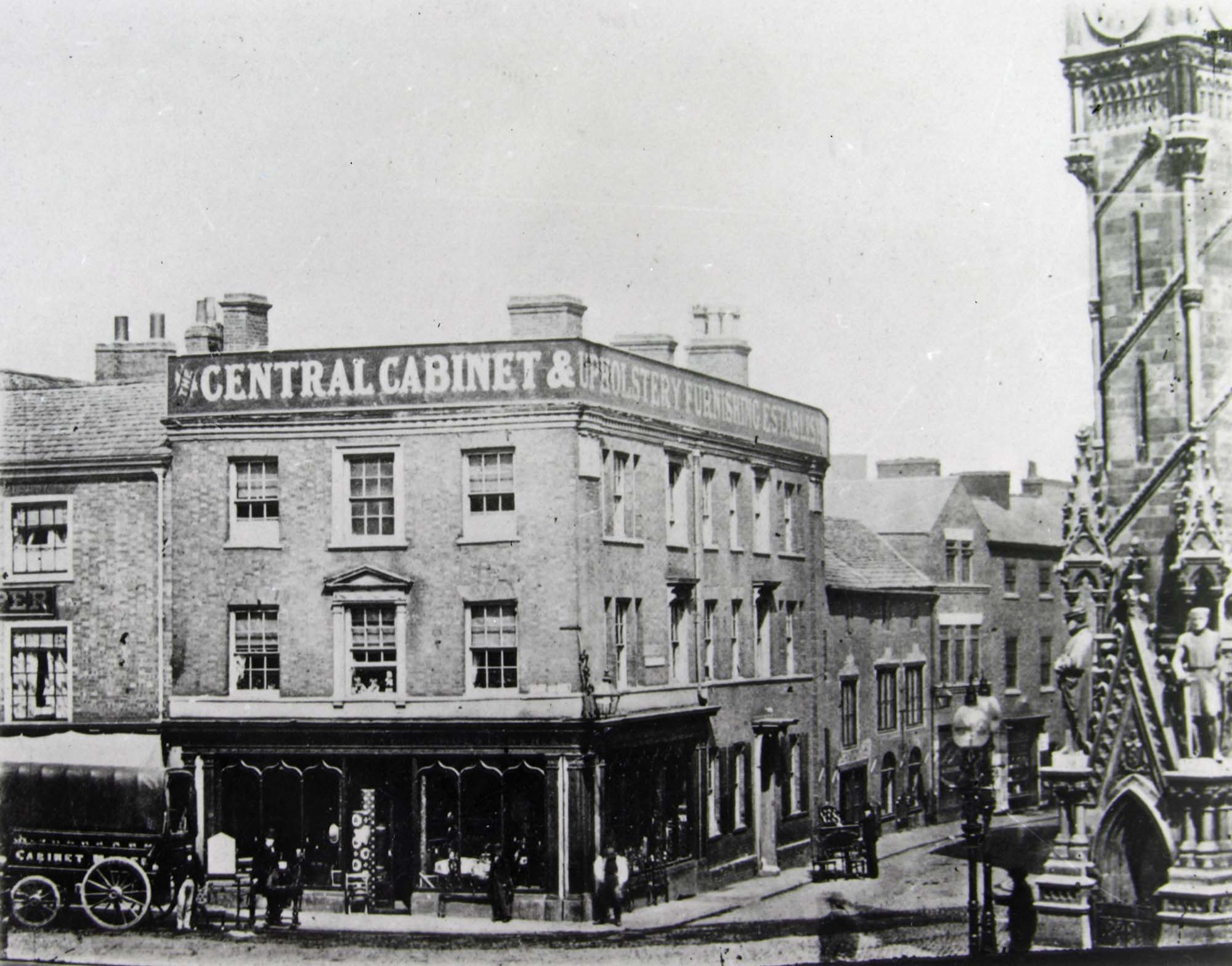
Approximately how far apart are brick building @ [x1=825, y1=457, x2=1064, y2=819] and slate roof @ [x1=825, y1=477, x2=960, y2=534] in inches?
2.2

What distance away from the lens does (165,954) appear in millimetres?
24484

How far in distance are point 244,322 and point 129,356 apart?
119 inches

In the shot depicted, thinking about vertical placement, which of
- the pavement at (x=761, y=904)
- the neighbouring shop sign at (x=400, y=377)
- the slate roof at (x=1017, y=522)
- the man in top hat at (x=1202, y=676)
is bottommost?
the pavement at (x=761, y=904)

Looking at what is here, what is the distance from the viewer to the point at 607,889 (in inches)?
1122

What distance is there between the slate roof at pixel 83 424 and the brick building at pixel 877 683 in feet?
50.1

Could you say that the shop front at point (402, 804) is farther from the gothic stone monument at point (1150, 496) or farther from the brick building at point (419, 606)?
the gothic stone monument at point (1150, 496)

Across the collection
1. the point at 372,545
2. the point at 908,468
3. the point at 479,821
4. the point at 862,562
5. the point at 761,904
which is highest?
the point at 908,468

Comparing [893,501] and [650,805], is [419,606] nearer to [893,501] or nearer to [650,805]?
[650,805]

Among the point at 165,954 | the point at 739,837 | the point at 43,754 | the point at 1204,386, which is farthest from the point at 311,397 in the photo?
the point at 1204,386

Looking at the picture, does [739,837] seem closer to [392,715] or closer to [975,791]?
[392,715]

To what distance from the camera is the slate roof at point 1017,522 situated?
3272 cm

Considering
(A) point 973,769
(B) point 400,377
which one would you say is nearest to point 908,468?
(B) point 400,377

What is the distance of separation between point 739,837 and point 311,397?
515 inches

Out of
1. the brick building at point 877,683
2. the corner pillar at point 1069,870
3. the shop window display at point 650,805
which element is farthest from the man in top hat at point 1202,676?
the brick building at point 877,683
